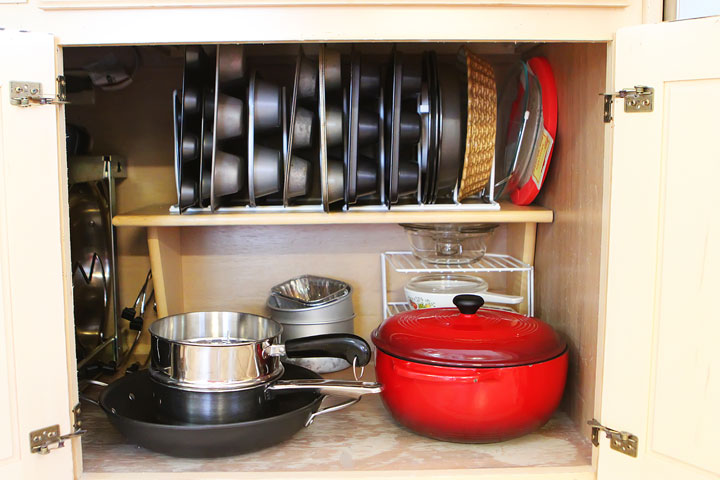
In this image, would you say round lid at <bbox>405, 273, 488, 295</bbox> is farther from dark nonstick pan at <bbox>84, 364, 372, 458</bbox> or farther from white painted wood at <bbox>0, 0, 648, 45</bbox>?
white painted wood at <bbox>0, 0, 648, 45</bbox>

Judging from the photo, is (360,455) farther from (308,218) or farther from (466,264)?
(466,264)

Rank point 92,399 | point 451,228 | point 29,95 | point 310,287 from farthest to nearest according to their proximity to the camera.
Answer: point 310,287 → point 451,228 → point 92,399 → point 29,95

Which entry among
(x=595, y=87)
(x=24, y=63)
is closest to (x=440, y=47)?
(x=595, y=87)

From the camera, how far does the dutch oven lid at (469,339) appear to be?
1164 mm

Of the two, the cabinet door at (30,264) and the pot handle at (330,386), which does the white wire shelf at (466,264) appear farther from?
the cabinet door at (30,264)

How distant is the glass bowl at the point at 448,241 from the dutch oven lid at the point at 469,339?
0.78ft

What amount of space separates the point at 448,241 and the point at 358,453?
1.73 ft

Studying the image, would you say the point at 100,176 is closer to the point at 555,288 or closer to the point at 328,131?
the point at 328,131

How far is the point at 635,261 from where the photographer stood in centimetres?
104

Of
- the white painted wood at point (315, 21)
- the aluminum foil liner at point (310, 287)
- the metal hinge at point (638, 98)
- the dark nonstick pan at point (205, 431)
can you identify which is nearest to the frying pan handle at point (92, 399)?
the dark nonstick pan at point (205, 431)

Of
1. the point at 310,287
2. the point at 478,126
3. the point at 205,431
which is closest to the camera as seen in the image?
the point at 205,431

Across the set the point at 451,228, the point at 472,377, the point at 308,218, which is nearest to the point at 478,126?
the point at 451,228

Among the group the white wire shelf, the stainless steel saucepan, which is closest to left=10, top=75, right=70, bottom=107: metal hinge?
the stainless steel saucepan

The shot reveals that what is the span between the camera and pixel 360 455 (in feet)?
3.85
